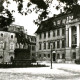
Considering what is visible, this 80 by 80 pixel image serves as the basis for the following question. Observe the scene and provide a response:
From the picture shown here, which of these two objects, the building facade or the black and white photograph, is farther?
the building facade

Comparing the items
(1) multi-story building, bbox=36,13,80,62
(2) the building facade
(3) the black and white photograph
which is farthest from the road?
(2) the building facade

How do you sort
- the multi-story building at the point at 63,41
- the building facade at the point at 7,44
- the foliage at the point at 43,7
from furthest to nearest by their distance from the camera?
the building facade at the point at 7,44
the multi-story building at the point at 63,41
the foliage at the point at 43,7

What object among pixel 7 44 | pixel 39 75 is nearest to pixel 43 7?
pixel 39 75

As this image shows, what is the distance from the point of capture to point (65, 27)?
54.8 metres

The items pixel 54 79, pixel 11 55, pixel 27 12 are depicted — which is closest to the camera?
pixel 27 12

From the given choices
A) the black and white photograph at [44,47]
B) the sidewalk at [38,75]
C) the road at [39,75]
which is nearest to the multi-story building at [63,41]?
the black and white photograph at [44,47]

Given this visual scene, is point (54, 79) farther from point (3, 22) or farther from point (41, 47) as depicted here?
point (41, 47)

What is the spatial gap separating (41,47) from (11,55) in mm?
10025

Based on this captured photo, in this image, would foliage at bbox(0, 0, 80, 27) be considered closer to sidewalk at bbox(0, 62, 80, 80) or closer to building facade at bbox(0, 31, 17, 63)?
sidewalk at bbox(0, 62, 80, 80)

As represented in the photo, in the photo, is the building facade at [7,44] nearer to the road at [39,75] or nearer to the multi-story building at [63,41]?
the multi-story building at [63,41]

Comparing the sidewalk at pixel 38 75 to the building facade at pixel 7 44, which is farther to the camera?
the building facade at pixel 7 44

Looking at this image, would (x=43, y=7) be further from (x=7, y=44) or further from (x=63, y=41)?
(x=7, y=44)

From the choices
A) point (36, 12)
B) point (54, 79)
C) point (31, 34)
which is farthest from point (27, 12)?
point (31, 34)

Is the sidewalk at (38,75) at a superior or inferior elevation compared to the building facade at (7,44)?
inferior
